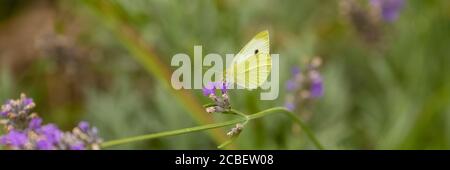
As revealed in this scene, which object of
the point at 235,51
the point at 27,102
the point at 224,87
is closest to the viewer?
the point at 224,87

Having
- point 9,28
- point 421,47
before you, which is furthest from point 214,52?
point 9,28

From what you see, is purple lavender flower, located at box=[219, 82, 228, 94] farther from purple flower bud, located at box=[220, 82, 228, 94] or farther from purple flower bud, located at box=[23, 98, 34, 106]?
purple flower bud, located at box=[23, 98, 34, 106]

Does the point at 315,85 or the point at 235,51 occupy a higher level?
the point at 235,51

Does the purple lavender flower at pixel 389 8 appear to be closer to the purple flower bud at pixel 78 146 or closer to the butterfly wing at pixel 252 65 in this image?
the butterfly wing at pixel 252 65

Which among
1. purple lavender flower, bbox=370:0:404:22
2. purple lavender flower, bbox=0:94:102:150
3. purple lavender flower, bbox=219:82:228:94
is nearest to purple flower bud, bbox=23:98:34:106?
purple lavender flower, bbox=0:94:102:150

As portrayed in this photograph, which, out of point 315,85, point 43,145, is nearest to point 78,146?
point 43,145

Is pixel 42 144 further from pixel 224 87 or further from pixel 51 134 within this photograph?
pixel 224 87
